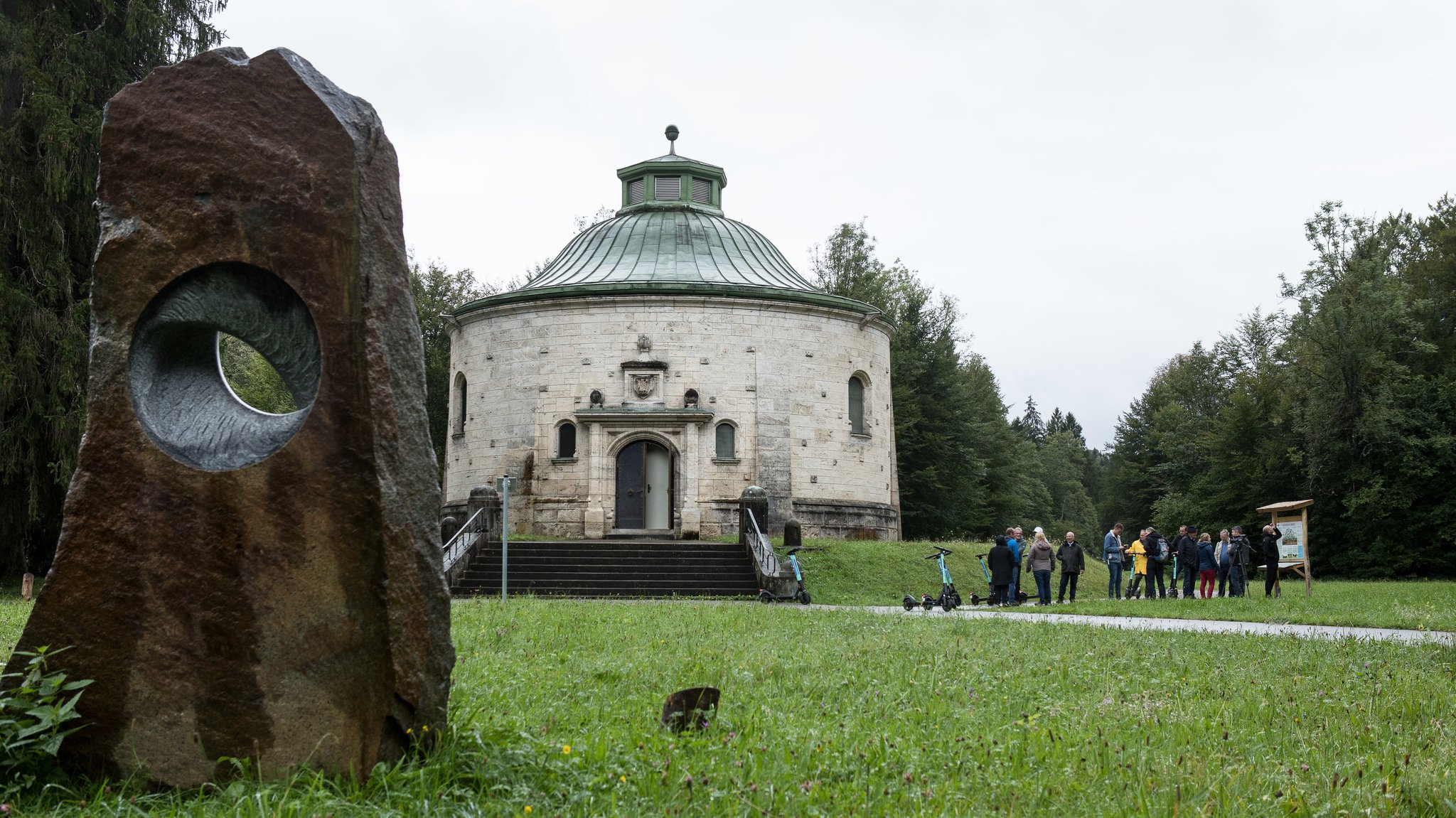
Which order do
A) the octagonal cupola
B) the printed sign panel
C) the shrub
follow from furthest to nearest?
1. the octagonal cupola
2. the printed sign panel
3. the shrub

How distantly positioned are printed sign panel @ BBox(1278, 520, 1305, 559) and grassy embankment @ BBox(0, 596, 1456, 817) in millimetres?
11797

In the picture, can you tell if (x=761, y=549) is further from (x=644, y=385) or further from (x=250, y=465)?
(x=250, y=465)

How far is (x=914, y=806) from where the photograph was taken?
4.84 m

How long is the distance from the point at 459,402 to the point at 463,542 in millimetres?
9935

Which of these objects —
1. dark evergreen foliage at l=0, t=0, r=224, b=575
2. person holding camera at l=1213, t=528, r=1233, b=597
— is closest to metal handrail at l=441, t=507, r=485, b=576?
dark evergreen foliage at l=0, t=0, r=224, b=575

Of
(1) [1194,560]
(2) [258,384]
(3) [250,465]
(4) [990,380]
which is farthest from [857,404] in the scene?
(4) [990,380]

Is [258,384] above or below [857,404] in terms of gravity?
above

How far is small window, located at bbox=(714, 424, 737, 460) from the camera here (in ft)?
102

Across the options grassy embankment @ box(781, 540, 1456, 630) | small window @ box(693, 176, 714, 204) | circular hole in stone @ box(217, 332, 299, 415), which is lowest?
grassy embankment @ box(781, 540, 1456, 630)

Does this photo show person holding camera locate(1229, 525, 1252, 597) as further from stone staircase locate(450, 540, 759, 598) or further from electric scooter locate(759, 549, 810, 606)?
stone staircase locate(450, 540, 759, 598)

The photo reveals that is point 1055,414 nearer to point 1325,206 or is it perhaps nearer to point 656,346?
point 1325,206

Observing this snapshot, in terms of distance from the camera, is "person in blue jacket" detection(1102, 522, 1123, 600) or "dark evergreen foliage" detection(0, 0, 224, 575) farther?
"person in blue jacket" detection(1102, 522, 1123, 600)

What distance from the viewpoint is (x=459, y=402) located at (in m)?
33.8

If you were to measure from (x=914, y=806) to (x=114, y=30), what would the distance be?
845 inches
